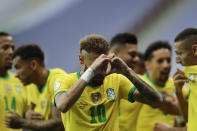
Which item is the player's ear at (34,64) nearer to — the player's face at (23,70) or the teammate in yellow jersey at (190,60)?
the player's face at (23,70)

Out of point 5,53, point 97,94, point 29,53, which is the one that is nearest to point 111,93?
Answer: point 97,94

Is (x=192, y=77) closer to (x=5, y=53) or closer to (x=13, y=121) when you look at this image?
(x=13, y=121)

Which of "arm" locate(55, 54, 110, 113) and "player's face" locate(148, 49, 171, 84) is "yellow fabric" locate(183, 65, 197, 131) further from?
"player's face" locate(148, 49, 171, 84)

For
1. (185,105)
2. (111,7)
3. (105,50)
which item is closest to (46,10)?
(111,7)

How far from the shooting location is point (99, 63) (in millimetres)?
3121

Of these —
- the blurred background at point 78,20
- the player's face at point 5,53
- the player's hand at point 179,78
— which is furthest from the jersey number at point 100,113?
the blurred background at point 78,20

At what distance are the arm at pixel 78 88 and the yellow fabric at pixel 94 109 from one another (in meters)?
0.20

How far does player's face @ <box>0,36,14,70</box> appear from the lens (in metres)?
5.92

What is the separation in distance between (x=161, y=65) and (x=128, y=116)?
186 cm

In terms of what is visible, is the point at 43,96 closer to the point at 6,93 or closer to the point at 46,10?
the point at 6,93

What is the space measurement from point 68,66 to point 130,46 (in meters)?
5.62

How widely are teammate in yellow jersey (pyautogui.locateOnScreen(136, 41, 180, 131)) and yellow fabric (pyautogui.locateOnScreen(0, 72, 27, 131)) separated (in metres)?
1.86

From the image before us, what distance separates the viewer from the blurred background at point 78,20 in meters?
10.8

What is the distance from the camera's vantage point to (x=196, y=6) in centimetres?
1023
